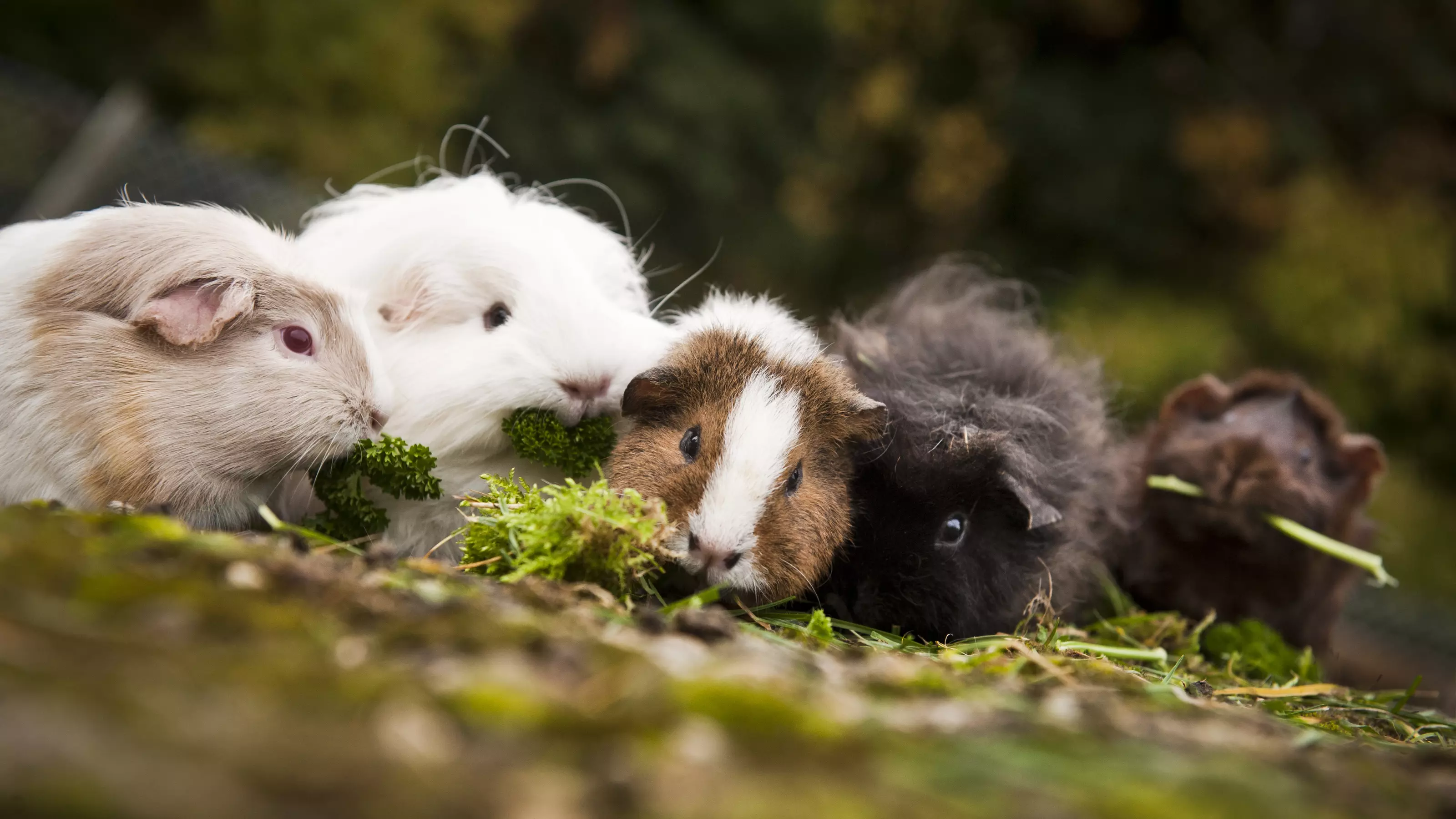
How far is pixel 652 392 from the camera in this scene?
6.93 feet

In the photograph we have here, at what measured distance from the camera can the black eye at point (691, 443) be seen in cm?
203

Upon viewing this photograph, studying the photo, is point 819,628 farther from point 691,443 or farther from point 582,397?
point 582,397

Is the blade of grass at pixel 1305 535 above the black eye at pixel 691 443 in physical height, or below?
above

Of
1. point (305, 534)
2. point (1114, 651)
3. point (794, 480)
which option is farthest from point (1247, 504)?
point (305, 534)

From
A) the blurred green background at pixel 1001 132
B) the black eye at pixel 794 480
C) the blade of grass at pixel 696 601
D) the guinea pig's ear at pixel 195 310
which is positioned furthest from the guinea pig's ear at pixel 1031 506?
the blurred green background at pixel 1001 132

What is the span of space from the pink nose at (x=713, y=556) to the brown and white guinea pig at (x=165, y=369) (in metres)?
0.77

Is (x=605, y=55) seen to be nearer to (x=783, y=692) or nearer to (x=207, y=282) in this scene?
(x=207, y=282)

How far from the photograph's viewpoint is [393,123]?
20.3ft

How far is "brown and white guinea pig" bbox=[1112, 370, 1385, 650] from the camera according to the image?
2914mm

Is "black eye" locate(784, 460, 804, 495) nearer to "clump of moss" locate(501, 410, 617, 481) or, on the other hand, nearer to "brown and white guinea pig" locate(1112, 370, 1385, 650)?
"clump of moss" locate(501, 410, 617, 481)

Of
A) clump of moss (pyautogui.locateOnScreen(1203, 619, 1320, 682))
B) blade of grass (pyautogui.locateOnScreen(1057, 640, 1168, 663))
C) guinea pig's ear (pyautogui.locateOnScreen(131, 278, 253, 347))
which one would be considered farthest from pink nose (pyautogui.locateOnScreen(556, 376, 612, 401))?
clump of moss (pyautogui.locateOnScreen(1203, 619, 1320, 682))

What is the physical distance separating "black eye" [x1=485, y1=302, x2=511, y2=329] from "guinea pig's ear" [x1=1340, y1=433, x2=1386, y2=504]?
2.69m

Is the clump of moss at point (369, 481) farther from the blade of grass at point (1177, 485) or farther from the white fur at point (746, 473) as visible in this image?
the blade of grass at point (1177, 485)

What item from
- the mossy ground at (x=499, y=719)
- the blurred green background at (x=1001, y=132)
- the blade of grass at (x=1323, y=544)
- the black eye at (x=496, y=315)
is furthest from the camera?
the blurred green background at (x=1001, y=132)
